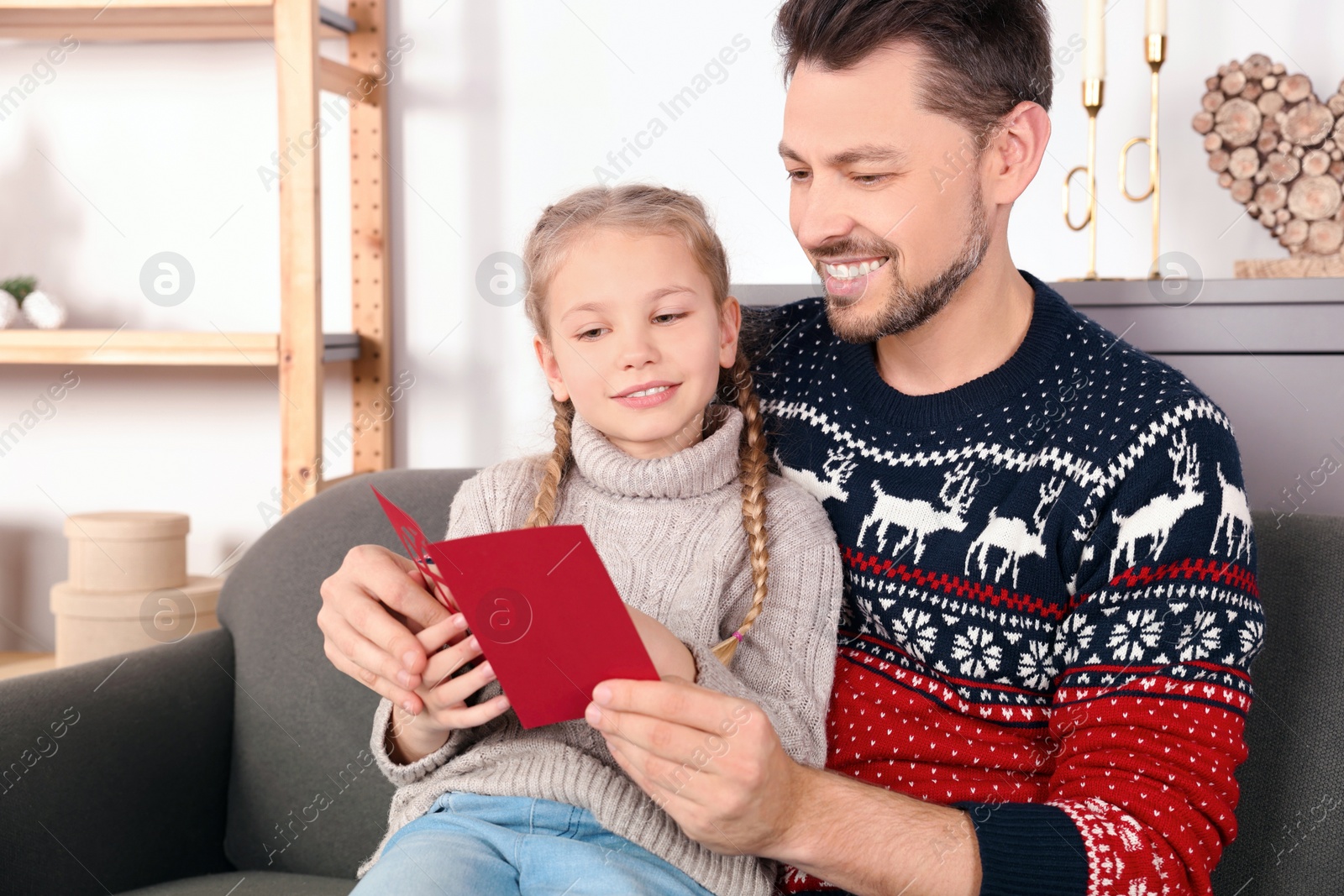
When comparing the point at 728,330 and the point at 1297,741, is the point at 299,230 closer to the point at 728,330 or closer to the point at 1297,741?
the point at 728,330

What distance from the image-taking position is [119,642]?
199cm

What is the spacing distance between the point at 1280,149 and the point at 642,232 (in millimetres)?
1295

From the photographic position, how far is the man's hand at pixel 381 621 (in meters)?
0.94

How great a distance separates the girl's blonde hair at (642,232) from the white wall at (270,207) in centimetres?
98

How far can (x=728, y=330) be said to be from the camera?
1.22 metres

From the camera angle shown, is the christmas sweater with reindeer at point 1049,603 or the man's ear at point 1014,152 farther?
the man's ear at point 1014,152

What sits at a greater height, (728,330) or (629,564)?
(728,330)

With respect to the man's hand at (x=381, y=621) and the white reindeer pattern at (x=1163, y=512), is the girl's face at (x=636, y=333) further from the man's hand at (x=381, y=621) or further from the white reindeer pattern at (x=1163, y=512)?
the white reindeer pattern at (x=1163, y=512)

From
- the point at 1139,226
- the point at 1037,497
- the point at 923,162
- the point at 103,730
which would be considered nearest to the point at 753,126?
the point at 1139,226

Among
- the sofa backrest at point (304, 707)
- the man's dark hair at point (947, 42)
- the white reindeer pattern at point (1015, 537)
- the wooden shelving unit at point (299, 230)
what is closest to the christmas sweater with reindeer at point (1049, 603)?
the white reindeer pattern at point (1015, 537)

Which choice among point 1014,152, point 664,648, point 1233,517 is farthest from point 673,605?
point 1014,152

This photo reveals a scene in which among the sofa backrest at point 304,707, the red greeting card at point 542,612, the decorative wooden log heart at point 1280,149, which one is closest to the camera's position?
the red greeting card at point 542,612

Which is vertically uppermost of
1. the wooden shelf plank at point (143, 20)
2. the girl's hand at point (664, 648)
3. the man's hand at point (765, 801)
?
the wooden shelf plank at point (143, 20)

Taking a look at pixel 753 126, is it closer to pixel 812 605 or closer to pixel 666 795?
pixel 812 605
